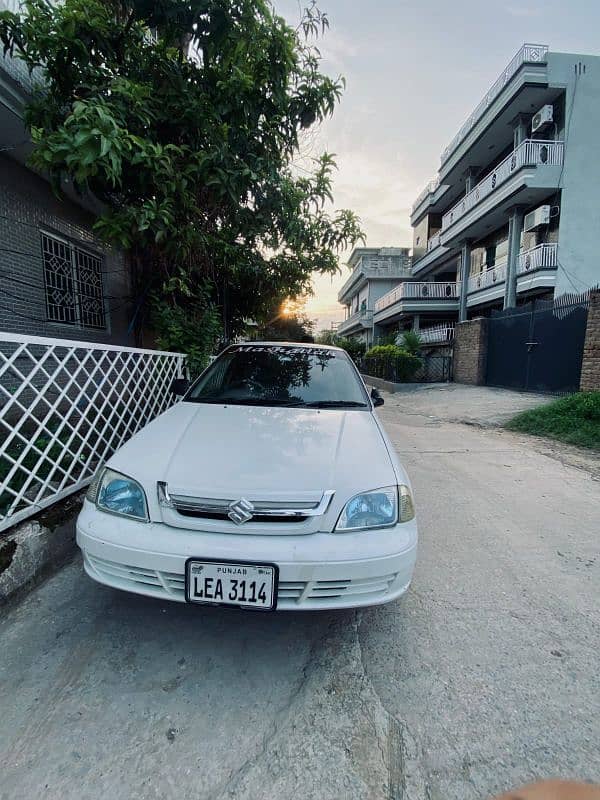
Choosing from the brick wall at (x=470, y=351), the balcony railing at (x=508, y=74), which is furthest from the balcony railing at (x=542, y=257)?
the balcony railing at (x=508, y=74)

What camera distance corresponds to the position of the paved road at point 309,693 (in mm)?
1208

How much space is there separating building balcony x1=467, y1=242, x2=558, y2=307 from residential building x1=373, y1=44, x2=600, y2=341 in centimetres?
3

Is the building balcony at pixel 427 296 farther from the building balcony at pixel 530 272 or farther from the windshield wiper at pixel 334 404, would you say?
the windshield wiper at pixel 334 404

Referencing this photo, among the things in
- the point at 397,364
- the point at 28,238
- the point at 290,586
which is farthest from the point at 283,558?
the point at 397,364

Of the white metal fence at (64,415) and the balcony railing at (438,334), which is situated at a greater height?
the balcony railing at (438,334)

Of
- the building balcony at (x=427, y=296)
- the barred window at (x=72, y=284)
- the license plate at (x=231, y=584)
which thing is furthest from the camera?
the building balcony at (x=427, y=296)

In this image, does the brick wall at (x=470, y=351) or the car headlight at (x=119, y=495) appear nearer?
the car headlight at (x=119, y=495)

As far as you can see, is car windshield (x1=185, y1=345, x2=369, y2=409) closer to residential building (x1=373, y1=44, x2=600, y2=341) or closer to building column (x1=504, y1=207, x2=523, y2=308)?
residential building (x1=373, y1=44, x2=600, y2=341)

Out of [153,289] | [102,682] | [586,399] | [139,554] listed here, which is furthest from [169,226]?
[586,399]

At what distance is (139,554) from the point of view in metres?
1.57

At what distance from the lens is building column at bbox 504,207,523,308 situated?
15.2m

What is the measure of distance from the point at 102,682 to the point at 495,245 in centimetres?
2136

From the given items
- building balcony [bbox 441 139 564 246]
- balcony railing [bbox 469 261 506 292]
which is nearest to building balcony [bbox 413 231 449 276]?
balcony railing [bbox 469 261 506 292]

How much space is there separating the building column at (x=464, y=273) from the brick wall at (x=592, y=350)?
42.2 ft
